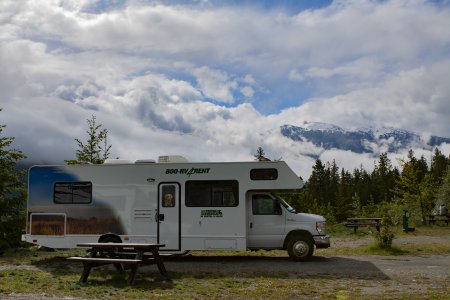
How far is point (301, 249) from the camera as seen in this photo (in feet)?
47.4

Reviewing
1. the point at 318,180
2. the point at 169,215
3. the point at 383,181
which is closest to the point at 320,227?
the point at 169,215

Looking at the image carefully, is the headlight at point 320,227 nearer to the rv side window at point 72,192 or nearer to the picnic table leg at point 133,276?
the picnic table leg at point 133,276

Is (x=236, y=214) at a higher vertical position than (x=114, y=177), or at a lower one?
lower

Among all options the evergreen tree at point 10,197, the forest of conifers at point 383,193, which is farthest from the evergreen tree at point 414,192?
the evergreen tree at point 10,197

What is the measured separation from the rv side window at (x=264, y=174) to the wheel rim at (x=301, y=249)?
197 cm

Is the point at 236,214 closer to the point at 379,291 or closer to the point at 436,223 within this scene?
the point at 379,291

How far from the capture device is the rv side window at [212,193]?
1466 cm

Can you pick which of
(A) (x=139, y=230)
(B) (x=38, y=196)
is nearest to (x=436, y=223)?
(A) (x=139, y=230)

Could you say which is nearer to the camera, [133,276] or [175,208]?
[133,276]

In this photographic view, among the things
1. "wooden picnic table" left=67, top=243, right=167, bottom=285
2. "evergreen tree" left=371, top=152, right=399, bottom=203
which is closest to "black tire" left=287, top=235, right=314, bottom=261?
"wooden picnic table" left=67, top=243, right=167, bottom=285

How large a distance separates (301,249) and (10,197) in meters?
10.5

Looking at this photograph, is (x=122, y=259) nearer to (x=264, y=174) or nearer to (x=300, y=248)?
(x=264, y=174)

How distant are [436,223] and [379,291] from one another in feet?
75.5

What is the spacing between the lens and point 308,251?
14.5m
